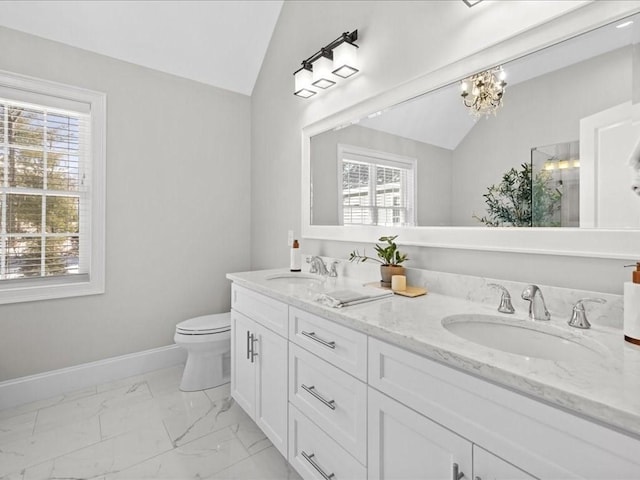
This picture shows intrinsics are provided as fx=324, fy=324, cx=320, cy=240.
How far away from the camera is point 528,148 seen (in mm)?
1168

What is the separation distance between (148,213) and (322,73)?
1707 millimetres

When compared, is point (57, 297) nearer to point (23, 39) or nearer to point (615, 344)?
point (23, 39)

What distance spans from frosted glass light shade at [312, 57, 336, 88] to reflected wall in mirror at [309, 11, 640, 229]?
423 millimetres

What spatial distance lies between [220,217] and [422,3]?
7.13ft

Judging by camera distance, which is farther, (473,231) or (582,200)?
(473,231)

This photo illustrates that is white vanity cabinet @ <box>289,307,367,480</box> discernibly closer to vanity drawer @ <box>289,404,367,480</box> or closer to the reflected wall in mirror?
vanity drawer @ <box>289,404,367,480</box>

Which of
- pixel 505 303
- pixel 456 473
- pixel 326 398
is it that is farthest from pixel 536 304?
pixel 326 398

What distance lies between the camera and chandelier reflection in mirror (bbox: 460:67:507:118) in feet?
4.13

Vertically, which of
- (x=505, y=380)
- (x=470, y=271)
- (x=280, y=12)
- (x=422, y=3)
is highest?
(x=280, y=12)

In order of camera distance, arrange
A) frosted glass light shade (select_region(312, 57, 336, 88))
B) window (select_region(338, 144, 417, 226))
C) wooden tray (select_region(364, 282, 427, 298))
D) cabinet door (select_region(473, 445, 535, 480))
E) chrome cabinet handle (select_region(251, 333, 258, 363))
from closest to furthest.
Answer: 1. cabinet door (select_region(473, 445, 535, 480))
2. wooden tray (select_region(364, 282, 427, 298))
3. window (select_region(338, 144, 417, 226))
4. chrome cabinet handle (select_region(251, 333, 258, 363))
5. frosted glass light shade (select_region(312, 57, 336, 88))

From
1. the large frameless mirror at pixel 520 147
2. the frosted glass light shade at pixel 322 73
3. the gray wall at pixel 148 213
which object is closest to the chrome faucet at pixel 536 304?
the large frameless mirror at pixel 520 147

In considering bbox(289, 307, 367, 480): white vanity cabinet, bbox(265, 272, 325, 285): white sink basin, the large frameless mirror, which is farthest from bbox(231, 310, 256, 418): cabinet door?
the large frameless mirror

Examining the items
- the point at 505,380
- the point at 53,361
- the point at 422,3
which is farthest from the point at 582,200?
the point at 53,361

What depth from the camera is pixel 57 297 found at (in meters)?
2.24
